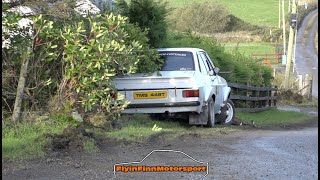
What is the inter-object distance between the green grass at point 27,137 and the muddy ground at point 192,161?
27cm

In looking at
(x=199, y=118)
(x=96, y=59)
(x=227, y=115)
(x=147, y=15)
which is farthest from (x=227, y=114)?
(x=96, y=59)

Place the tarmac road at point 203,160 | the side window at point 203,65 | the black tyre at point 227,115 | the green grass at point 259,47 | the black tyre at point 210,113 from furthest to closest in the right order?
the green grass at point 259,47, the black tyre at point 227,115, the side window at point 203,65, the black tyre at point 210,113, the tarmac road at point 203,160

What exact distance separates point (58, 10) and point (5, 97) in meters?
1.67

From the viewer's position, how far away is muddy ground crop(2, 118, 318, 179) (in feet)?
24.0

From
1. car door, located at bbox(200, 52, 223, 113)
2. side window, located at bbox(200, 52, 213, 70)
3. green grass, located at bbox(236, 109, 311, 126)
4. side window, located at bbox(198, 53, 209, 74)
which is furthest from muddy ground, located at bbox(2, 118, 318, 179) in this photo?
green grass, located at bbox(236, 109, 311, 126)

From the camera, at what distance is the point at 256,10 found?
86312mm

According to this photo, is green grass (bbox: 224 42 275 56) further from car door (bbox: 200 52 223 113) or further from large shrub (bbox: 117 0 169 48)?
large shrub (bbox: 117 0 169 48)

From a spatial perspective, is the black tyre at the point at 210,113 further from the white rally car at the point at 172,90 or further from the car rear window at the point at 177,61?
the car rear window at the point at 177,61

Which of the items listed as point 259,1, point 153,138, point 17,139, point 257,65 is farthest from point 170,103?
point 259,1

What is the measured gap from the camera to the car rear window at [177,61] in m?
13.5

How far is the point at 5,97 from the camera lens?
10.1 meters

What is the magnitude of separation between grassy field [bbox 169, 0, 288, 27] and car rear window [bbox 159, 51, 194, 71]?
62.0 meters

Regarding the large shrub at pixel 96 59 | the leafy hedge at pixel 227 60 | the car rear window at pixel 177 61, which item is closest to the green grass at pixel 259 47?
the leafy hedge at pixel 227 60

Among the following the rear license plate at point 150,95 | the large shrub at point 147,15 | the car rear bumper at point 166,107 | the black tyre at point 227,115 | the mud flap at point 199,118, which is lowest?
the black tyre at point 227,115
